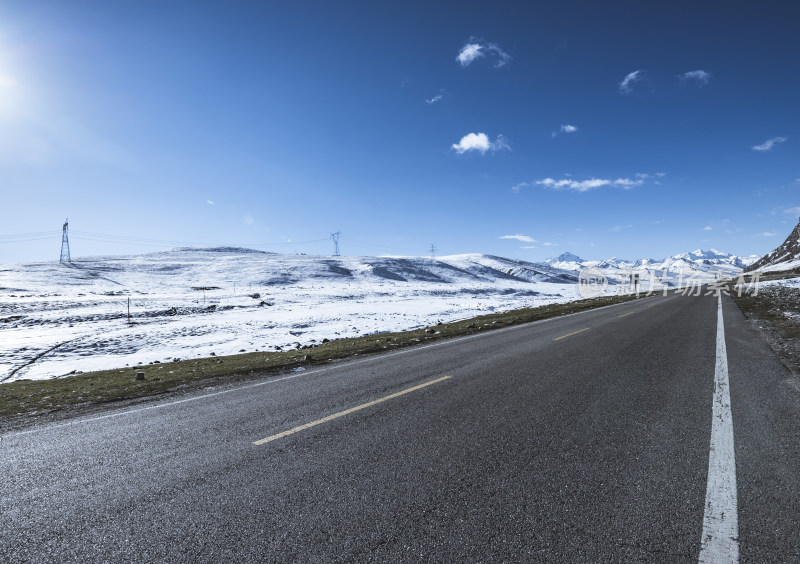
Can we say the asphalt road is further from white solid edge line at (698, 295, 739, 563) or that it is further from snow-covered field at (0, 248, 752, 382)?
snow-covered field at (0, 248, 752, 382)

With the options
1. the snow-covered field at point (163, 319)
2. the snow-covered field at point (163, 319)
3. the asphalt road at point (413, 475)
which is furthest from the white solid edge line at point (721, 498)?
the snow-covered field at point (163, 319)

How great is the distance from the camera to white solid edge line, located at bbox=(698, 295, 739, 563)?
2.82m

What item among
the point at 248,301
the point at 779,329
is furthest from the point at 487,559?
the point at 248,301

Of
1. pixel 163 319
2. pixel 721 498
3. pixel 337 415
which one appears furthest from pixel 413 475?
pixel 163 319

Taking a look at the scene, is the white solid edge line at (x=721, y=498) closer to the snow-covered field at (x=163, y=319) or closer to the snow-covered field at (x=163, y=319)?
the snow-covered field at (x=163, y=319)

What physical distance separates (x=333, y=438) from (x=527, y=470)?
253 cm

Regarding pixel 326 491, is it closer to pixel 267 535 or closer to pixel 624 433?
pixel 267 535

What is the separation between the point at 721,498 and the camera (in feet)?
11.4

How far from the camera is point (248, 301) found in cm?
4362

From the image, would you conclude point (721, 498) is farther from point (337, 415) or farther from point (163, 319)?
point (163, 319)

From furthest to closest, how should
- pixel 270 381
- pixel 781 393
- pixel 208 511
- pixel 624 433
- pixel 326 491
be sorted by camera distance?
pixel 270 381
pixel 781 393
pixel 624 433
pixel 326 491
pixel 208 511

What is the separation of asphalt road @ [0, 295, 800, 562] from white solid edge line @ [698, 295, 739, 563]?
6 cm

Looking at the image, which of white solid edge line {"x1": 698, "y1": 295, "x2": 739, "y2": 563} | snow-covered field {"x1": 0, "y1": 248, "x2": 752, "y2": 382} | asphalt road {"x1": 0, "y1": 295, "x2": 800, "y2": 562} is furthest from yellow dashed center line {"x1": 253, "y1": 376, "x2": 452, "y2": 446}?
snow-covered field {"x1": 0, "y1": 248, "x2": 752, "y2": 382}

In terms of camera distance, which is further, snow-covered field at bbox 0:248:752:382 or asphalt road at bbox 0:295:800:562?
snow-covered field at bbox 0:248:752:382
